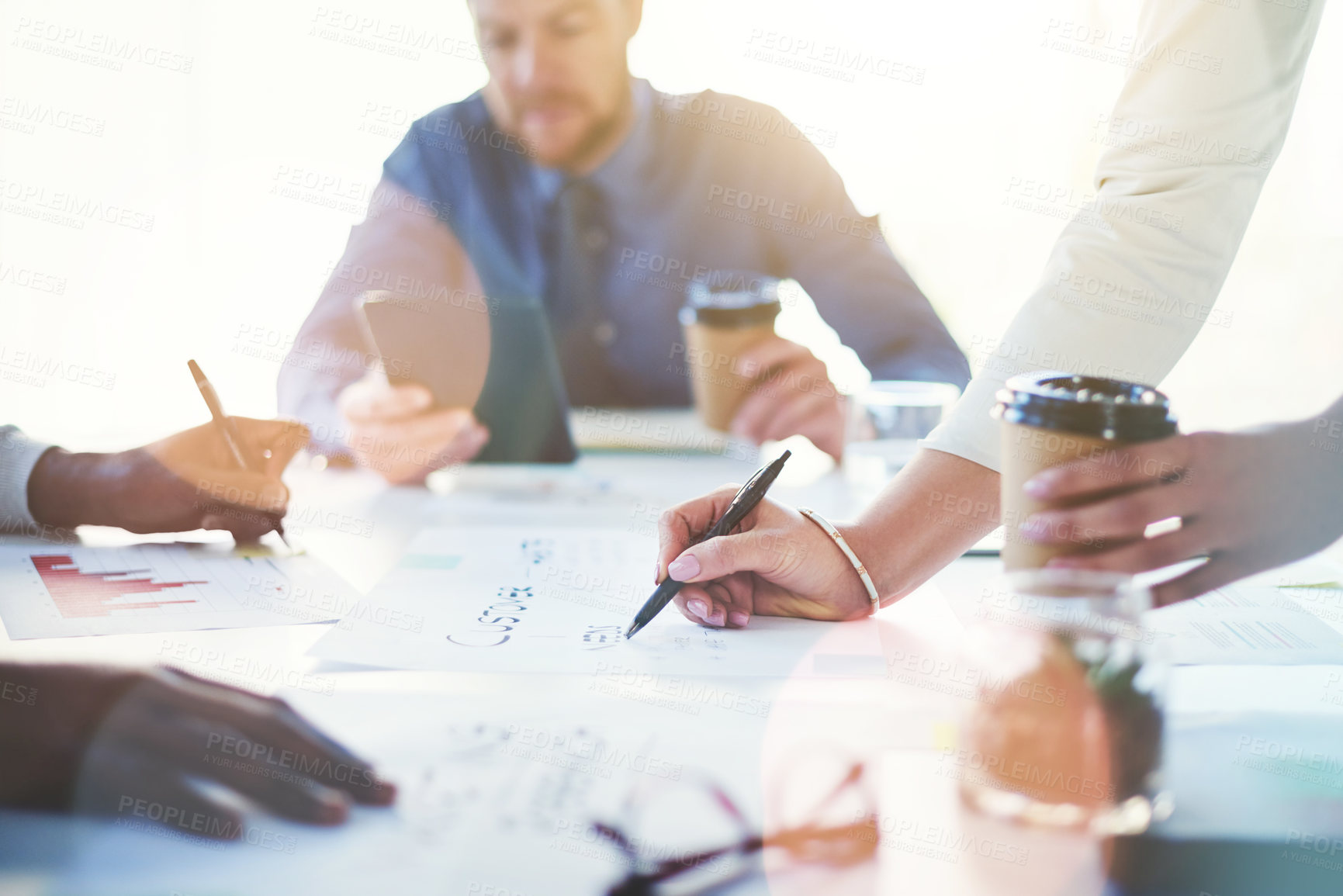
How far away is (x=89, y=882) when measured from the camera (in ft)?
1.35

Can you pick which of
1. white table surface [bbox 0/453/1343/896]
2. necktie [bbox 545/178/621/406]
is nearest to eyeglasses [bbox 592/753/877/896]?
white table surface [bbox 0/453/1343/896]

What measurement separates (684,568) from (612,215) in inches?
59.2

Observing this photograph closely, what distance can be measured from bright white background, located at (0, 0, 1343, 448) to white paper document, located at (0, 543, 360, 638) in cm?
182

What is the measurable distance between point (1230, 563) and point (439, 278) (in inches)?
66.4

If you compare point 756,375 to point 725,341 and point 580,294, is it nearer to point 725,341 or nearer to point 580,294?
point 725,341

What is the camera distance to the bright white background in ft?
9.96

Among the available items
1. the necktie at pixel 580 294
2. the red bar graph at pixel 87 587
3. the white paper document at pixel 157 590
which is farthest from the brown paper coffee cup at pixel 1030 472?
the necktie at pixel 580 294

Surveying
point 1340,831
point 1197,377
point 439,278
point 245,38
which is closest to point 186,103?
point 245,38

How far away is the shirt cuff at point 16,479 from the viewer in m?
0.95

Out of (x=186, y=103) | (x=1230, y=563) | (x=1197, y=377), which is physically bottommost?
(x=1197, y=377)

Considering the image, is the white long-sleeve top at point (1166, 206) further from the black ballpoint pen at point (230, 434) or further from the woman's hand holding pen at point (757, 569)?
the black ballpoint pen at point (230, 434)

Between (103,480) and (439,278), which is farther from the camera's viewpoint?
(439,278)

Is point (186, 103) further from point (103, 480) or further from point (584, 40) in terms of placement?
point (103, 480)

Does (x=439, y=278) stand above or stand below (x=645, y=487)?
above
